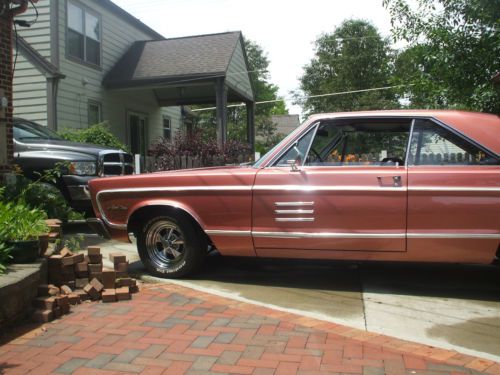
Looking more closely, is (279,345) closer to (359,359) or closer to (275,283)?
(359,359)

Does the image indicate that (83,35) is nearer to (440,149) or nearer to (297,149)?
(297,149)

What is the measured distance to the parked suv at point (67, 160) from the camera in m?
8.01

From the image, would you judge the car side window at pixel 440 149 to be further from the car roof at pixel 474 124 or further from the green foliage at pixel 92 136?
the green foliage at pixel 92 136

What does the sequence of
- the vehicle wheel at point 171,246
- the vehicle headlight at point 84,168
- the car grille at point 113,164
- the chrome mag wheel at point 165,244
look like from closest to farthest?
1. the vehicle wheel at point 171,246
2. the chrome mag wheel at point 165,244
3. the vehicle headlight at point 84,168
4. the car grille at point 113,164

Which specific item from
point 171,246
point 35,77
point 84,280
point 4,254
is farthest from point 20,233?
point 35,77

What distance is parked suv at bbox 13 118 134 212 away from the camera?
801 centimetres

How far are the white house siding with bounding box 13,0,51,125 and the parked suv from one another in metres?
5.04

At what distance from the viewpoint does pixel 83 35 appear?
15.0 metres

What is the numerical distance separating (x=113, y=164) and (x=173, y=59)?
8.45 metres

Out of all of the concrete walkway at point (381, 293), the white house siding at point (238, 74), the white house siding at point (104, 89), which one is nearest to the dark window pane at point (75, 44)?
the white house siding at point (104, 89)

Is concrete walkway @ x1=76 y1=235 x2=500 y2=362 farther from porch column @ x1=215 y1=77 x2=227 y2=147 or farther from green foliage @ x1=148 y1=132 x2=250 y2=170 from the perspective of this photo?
porch column @ x1=215 y1=77 x2=227 y2=147

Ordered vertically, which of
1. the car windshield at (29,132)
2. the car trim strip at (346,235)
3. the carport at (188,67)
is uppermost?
the carport at (188,67)

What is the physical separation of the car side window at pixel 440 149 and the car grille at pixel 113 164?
539 centimetres

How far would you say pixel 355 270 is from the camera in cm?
577
